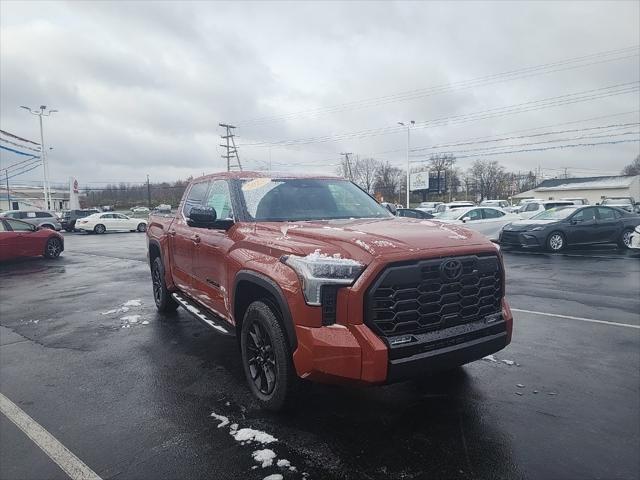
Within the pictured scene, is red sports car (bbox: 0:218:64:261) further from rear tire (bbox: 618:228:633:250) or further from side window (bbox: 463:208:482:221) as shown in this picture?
rear tire (bbox: 618:228:633:250)

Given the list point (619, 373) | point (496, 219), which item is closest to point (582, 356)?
point (619, 373)

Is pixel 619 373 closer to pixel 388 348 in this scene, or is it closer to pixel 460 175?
pixel 388 348

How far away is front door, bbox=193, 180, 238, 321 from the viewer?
4051 mm

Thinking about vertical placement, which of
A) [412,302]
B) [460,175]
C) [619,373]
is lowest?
[619,373]

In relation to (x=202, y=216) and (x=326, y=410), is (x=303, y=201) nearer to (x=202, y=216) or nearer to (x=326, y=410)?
(x=202, y=216)

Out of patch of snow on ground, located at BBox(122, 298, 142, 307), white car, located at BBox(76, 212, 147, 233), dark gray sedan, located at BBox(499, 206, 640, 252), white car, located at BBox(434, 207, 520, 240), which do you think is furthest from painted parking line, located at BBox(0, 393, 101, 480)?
white car, located at BBox(76, 212, 147, 233)

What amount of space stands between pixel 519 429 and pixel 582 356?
1990 mm

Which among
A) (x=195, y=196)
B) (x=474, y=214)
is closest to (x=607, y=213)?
(x=474, y=214)

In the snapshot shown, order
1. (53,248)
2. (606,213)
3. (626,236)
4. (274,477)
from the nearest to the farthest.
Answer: (274,477), (626,236), (606,213), (53,248)

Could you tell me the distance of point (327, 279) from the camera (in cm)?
281

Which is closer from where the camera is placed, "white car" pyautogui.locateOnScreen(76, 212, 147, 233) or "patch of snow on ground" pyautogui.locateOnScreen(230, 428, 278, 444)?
"patch of snow on ground" pyautogui.locateOnScreen(230, 428, 278, 444)

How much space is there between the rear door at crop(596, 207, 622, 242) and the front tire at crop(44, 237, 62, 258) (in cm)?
1863

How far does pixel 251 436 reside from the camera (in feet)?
10.1

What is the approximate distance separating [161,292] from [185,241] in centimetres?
180
